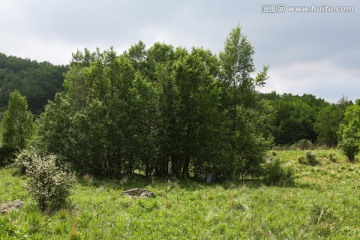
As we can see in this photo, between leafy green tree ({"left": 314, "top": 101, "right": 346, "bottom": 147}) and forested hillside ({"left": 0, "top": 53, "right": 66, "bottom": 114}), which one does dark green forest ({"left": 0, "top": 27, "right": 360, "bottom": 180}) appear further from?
forested hillside ({"left": 0, "top": 53, "right": 66, "bottom": 114})

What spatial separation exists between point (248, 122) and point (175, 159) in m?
7.66

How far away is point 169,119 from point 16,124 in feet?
75.5

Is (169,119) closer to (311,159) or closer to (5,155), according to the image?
(311,159)

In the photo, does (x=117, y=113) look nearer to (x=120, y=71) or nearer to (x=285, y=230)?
(x=120, y=71)

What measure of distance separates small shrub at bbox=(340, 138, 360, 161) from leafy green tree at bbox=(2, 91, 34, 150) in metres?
39.5

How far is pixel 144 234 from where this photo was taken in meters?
8.47

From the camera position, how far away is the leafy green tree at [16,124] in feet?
114

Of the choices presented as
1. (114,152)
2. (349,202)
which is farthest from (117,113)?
(349,202)

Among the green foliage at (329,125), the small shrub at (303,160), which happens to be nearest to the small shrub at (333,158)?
the small shrub at (303,160)

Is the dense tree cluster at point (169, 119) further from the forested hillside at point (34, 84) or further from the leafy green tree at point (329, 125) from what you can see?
the forested hillside at point (34, 84)

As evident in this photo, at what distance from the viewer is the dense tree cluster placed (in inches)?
930

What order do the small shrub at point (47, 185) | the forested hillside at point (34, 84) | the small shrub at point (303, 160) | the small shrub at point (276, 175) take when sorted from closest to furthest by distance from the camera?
the small shrub at point (47, 185) → the small shrub at point (276, 175) → the small shrub at point (303, 160) → the forested hillside at point (34, 84)

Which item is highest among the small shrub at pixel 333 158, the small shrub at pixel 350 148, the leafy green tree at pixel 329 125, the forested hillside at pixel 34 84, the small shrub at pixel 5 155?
the forested hillside at pixel 34 84

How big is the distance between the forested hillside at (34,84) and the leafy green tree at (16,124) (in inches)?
3491
